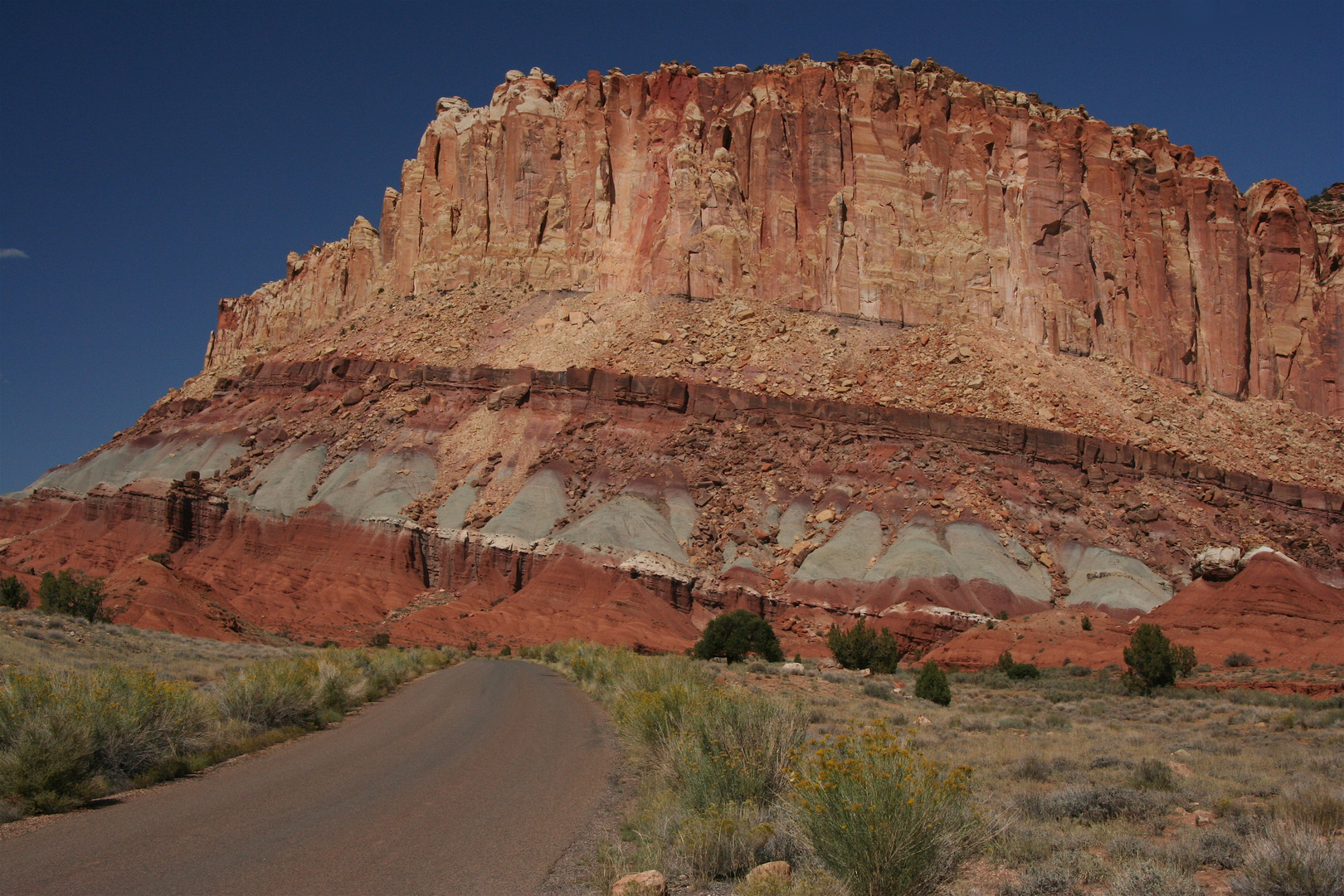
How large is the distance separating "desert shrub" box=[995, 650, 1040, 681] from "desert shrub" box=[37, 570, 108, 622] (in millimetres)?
30852

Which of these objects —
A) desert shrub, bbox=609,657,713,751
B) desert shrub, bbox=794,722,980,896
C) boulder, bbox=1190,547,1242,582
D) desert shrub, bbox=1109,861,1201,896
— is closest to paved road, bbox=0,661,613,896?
desert shrub, bbox=609,657,713,751

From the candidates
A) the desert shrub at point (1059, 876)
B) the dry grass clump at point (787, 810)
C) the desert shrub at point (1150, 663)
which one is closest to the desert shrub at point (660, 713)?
the dry grass clump at point (787, 810)

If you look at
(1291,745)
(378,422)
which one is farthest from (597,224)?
(1291,745)

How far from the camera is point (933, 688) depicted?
24.1 m

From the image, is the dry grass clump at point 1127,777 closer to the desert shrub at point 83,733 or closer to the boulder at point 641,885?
the boulder at point 641,885

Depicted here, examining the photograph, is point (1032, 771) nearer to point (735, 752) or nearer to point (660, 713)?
point (660, 713)

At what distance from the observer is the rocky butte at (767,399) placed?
5109 cm

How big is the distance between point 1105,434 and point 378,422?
168ft

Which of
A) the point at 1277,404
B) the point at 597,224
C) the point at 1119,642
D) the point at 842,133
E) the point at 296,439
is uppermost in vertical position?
the point at 842,133

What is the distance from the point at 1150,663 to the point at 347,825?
81.5 ft

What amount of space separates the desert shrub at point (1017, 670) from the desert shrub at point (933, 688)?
9.10 m

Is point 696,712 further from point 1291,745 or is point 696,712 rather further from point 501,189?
point 501,189

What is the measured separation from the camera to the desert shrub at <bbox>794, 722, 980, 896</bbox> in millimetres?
6578

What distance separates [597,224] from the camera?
8600 cm
